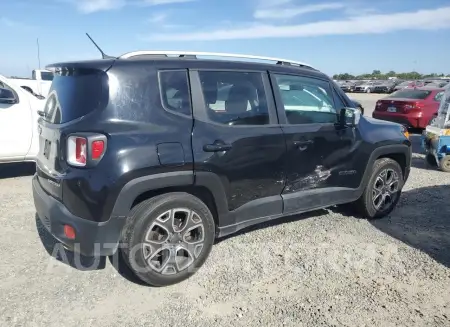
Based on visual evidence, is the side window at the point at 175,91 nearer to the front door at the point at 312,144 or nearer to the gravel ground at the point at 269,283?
the front door at the point at 312,144

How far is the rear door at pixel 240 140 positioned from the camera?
10.8ft

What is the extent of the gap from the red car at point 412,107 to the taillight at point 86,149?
430 inches

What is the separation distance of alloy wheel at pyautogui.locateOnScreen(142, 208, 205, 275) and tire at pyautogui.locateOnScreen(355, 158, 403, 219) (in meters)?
2.24

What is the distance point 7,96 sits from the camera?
20.3ft

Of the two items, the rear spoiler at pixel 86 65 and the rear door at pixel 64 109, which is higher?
the rear spoiler at pixel 86 65

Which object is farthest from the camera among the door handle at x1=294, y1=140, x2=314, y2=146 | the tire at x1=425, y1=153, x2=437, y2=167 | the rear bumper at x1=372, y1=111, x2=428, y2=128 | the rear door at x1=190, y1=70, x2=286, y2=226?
the rear bumper at x1=372, y1=111, x2=428, y2=128

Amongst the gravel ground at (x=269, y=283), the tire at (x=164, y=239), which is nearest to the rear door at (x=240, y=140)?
the tire at (x=164, y=239)

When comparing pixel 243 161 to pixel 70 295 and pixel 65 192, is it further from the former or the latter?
pixel 70 295

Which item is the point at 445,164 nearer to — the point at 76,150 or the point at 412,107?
the point at 412,107

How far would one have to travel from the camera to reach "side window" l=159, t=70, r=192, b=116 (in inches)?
125

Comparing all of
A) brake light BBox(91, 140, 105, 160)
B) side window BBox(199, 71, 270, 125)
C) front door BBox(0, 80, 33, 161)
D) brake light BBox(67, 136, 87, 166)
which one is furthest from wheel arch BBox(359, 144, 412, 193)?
front door BBox(0, 80, 33, 161)

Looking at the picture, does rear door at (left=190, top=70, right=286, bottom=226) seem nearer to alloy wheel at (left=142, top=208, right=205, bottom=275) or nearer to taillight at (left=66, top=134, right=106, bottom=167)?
alloy wheel at (left=142, top=208, right=205, bottom=275)

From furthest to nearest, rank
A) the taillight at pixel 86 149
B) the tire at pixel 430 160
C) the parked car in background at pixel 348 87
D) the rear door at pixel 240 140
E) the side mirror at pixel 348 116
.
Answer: the parked car in background at pixel 348 87 < the tire at pixel 430 160 < the side mirror at pixel 348 116 < the rear door at pixel 240 140 < the taillight at pixel 86 149

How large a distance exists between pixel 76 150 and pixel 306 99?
7.97 feet
